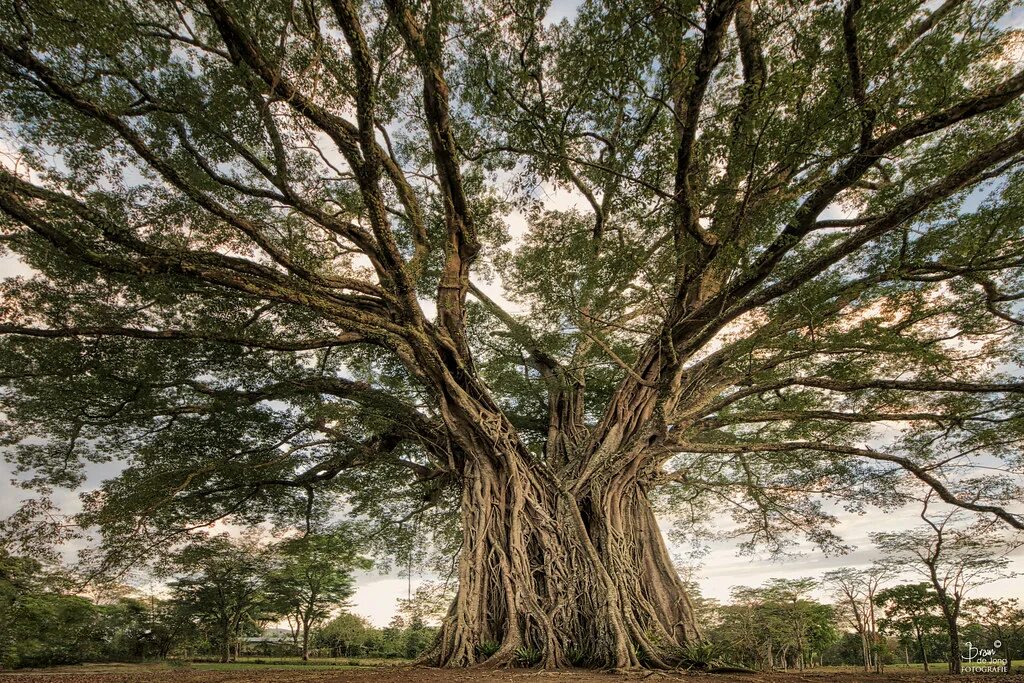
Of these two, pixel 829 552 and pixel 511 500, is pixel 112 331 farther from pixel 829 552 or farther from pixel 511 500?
pixel 829 552

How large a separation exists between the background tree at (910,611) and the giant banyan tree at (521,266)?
14.4 m

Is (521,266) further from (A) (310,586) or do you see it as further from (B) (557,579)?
(A) (310,586)

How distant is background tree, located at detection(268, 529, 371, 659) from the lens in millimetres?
17734

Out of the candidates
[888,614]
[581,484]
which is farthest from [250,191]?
[888,614]

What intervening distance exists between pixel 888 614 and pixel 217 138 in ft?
89.2

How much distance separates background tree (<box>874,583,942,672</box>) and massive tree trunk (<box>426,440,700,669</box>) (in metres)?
17.7

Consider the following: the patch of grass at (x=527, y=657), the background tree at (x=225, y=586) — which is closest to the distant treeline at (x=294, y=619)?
the background tree at (x=225, y=586)

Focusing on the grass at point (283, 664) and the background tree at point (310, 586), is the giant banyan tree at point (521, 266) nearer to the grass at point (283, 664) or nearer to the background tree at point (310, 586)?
the grass at point (283, 664)

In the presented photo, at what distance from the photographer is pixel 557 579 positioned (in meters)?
5.84

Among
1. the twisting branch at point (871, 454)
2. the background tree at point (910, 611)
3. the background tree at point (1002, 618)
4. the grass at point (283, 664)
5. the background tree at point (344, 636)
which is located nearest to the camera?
the twisting branch at point (871, 454)

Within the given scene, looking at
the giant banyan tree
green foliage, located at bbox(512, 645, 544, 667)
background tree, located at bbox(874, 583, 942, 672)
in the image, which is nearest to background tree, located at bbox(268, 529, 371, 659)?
the giant banyan tree

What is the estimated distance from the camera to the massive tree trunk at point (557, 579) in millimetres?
5168

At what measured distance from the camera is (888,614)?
797 inches

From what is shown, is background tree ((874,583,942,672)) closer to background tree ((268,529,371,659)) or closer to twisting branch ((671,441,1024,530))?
twisting branch ((671,441,1024,530))
